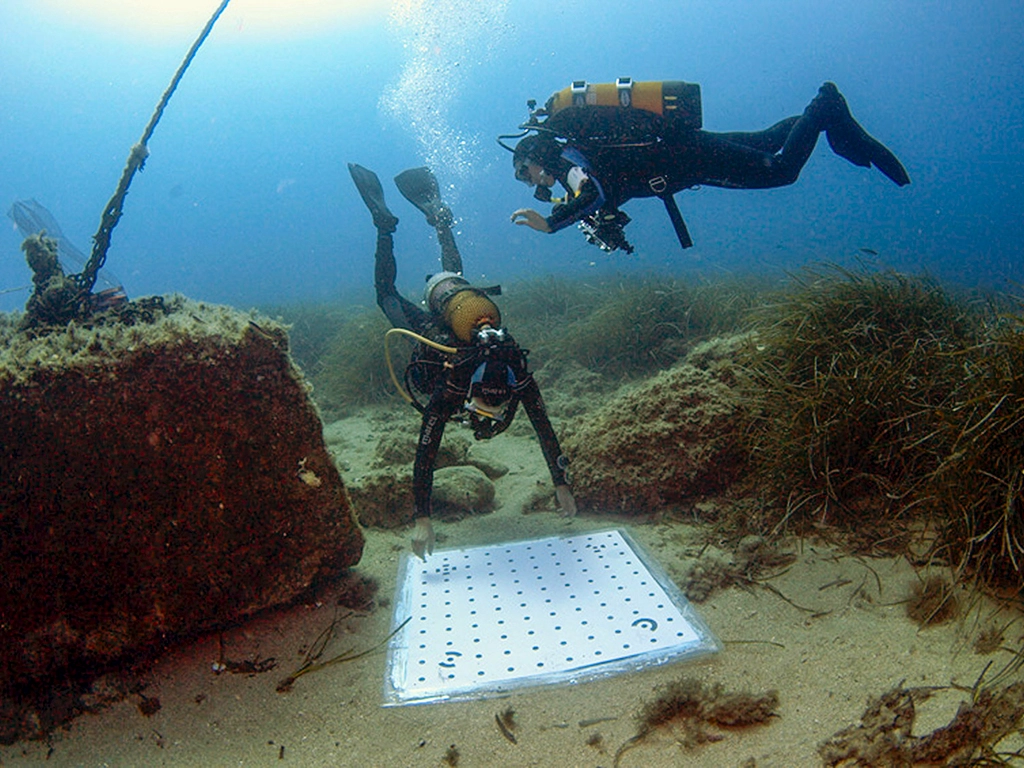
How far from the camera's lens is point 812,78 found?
71.2 m

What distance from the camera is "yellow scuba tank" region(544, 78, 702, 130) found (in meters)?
4.62

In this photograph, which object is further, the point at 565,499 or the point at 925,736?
the point at 565,499

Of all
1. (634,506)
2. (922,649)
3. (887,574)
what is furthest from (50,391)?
(887,574)

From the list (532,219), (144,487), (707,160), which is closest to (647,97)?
(707,160)

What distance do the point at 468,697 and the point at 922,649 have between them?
2.16 metres

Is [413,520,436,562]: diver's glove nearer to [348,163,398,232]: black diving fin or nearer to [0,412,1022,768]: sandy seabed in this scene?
[0,412,1022,768]: sandy seabed

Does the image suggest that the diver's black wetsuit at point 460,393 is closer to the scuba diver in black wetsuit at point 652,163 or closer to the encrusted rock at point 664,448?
the encrusted rock at point 664,448

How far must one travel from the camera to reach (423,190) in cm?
659

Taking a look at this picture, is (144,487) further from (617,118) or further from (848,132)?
(848,132)

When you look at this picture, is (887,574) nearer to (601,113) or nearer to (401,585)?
(401,585)

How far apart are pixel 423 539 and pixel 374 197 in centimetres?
403

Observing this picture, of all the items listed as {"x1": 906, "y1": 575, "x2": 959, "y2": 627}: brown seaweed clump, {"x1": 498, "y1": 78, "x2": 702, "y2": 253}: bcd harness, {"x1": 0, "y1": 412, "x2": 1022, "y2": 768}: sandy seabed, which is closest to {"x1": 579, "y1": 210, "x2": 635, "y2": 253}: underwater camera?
{"x1": 498, "y1": 78, "x2": 702, "y2": 253}: bcd harness

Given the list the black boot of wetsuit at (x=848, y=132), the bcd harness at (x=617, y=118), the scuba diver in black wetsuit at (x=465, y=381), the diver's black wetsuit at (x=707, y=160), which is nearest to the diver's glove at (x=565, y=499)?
the scuba diver in black wetsuit at (x=465, y=381)

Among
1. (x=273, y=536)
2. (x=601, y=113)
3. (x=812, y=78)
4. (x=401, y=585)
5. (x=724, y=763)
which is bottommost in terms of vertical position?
(x=401, y=585)
